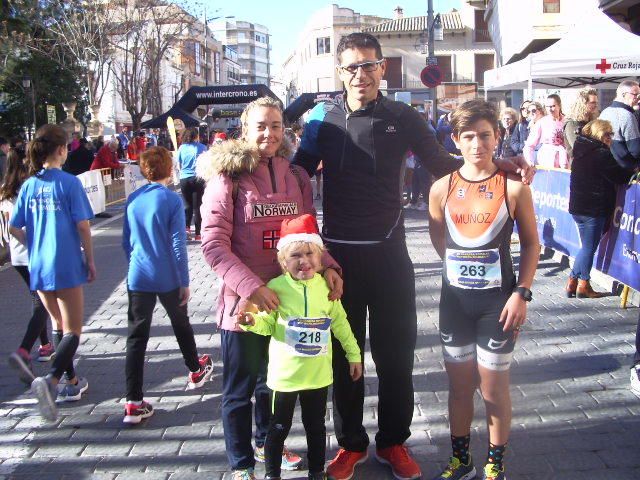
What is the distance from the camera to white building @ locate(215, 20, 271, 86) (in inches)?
5423

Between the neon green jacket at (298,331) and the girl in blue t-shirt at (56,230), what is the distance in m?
1.89

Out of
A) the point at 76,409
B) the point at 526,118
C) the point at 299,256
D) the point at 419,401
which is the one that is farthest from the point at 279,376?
the point at 526,118

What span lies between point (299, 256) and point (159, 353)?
3057mm

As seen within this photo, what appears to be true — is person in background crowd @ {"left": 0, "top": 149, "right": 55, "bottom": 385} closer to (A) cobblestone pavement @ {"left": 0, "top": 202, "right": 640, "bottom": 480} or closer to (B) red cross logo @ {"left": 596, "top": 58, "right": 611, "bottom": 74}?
Answer: (A) cobblestone pavement @ {"left": 0, "top": 202, "right": 640, "bottom": 480}

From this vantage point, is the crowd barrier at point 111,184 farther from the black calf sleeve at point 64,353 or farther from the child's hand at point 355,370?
the child's hand at point 355,370

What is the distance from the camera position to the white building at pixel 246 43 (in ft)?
452

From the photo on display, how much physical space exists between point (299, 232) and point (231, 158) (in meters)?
0.47

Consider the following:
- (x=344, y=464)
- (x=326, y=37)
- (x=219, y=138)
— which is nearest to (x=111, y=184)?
(x=219, y=138)

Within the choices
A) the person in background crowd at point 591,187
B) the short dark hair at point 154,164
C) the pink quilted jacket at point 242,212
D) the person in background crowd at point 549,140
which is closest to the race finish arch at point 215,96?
the person in background crowd at point 549,140

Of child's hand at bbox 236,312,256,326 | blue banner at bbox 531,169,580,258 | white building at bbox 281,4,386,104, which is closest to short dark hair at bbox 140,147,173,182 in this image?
child's hand at bbox 236,312,256,326

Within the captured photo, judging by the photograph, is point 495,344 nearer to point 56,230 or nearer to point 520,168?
point 520,168

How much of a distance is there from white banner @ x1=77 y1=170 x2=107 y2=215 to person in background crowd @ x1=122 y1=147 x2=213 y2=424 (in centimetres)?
1091

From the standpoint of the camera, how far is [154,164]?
452 cm

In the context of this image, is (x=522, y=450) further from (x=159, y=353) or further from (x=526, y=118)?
(x=526, y=118)
